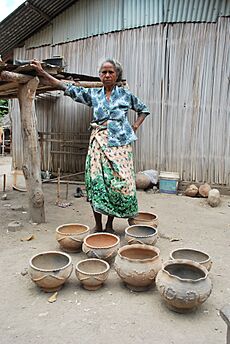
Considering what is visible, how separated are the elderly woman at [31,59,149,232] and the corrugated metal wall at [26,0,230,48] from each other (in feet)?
11.5

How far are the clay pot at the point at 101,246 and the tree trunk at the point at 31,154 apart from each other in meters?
1.42

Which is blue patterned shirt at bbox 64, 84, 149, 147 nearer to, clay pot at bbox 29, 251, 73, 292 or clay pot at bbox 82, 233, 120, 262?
clay pot at bbox 82, 233, 120, 262

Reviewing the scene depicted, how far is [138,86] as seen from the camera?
22.3 feet

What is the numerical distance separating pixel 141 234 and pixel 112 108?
142cm

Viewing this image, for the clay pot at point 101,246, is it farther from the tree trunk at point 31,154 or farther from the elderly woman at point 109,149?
the tree trunk at point 31,154

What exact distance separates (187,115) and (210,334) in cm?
491

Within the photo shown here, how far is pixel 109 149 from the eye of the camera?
3525mm

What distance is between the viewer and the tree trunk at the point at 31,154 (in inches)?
167

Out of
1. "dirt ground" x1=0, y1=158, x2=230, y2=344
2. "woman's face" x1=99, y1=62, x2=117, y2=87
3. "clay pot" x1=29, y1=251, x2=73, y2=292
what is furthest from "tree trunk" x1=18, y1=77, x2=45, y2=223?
"clay pot" x1=29, y1=251, x2=73, y2=292

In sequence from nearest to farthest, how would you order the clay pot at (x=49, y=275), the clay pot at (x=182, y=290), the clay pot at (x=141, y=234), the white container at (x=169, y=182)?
the clay pot at (x=182, y=290) < the clay pot at (x=49, y=275) < the clay pot at (x=141, y=234) < the white container at (x=169, y=182)

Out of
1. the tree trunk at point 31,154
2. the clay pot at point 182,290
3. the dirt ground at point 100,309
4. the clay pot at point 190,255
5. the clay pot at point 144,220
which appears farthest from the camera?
the tree trunk at point 31,154

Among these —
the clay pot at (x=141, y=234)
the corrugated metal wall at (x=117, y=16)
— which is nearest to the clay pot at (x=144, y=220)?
the clay pot at (x=141, y=234)

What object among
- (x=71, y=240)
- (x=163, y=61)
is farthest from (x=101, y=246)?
(x=163, y=61)

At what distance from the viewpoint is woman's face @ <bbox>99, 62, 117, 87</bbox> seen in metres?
3.43
